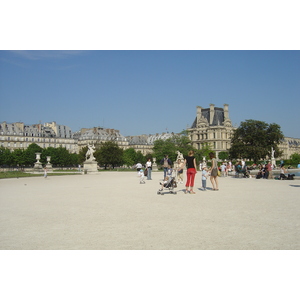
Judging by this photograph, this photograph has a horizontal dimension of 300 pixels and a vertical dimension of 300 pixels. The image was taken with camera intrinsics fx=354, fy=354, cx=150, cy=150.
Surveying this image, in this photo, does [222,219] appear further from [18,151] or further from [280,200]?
[18,151]

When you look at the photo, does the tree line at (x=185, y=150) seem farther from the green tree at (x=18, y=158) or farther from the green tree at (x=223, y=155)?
the green tree at (x=223, y=155)

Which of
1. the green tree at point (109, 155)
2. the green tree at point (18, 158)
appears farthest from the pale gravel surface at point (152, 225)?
the green tree at point (18, 158)

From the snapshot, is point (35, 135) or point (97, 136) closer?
point (35, 135)

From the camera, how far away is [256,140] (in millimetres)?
76250

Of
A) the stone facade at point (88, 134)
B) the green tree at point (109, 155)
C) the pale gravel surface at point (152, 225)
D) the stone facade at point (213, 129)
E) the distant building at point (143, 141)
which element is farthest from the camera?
the distant building at point (143, 141)

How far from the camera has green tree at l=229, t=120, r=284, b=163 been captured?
74.4 m

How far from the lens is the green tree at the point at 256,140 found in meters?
74.4

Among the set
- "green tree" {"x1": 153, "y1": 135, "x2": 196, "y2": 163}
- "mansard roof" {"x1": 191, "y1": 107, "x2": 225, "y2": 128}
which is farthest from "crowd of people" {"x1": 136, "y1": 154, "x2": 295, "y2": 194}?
"mansard roof" {"x1": 191, "y1": 107, "x2": 225, "y2": 128}

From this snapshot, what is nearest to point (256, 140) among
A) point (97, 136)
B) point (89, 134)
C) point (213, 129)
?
point (213, 129)

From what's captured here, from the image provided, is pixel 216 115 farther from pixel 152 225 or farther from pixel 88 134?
pixel 152 225

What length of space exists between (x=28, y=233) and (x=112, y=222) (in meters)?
1.94

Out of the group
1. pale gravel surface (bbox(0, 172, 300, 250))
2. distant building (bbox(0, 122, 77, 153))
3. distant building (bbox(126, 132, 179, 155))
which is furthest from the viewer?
distant building (bbox(126, 132, 179, 155))

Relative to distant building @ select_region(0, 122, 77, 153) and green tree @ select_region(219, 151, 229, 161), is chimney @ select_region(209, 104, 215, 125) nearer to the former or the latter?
green tree @ select_region(219, 151, 229, 161)
